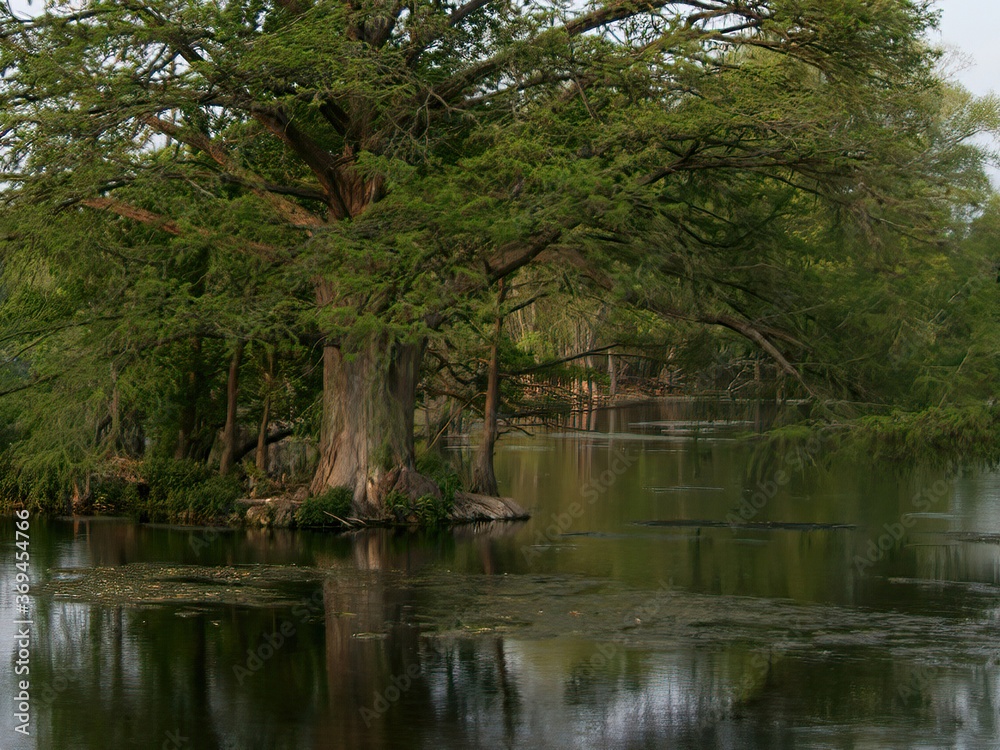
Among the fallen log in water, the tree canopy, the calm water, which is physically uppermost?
the tree canopy

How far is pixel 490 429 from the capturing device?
30312 millimetres

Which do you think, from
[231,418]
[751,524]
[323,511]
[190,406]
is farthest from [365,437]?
[751,524]

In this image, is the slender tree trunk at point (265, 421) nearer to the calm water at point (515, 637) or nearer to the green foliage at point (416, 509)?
the calm water at point (515, 637)

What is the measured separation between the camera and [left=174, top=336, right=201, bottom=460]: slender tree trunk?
2906 cm

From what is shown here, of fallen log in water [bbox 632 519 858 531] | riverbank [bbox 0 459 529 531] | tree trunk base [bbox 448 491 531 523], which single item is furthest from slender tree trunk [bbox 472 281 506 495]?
fallen log in water [bbox 632 519 858 531]

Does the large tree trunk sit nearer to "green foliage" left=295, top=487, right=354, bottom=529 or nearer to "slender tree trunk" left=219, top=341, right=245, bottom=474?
"green foliage" left=295, top=487, right=354, bottom=529

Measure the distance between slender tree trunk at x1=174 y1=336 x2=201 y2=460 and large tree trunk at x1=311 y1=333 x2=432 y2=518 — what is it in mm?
3812

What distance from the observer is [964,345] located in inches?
892

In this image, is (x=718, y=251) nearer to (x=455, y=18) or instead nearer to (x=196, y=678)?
(x=455, y=18)

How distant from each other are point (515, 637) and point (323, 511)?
479 inches

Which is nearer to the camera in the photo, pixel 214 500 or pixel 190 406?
pixel 214 500

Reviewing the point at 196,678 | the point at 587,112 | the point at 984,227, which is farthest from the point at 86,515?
the point at 984,227

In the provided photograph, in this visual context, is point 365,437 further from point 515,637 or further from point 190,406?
point 515,637

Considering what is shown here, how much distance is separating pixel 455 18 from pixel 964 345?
11.5m
